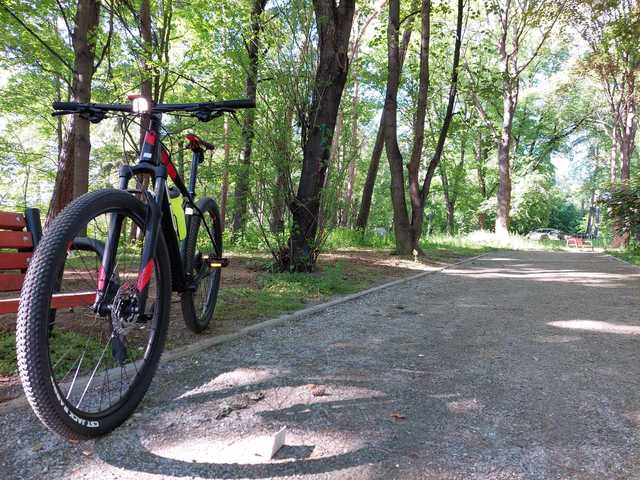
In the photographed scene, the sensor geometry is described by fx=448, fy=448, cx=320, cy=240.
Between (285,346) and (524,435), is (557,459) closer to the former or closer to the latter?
(524,435)

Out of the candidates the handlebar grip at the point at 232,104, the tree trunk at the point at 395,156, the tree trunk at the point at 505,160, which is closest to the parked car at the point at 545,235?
the tree trunk at the point at 505,160

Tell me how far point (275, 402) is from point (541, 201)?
33.9 meters

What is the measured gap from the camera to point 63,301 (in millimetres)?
2061

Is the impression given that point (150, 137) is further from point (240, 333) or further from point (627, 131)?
point (627, 131)

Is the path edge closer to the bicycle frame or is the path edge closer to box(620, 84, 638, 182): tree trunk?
the bicycle frame

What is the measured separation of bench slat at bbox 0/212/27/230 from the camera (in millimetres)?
2529

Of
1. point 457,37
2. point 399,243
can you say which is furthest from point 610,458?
point 457,37

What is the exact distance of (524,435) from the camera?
2.14m

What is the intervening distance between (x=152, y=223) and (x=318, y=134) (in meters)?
5.15

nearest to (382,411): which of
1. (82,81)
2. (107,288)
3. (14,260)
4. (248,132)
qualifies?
(107,288)

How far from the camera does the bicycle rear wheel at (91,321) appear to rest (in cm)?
167

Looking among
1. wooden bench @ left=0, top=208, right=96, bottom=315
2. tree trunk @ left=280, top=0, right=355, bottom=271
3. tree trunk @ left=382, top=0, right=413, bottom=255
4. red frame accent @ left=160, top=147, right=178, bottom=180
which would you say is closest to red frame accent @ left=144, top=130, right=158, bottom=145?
red frame accent @ left=160, top=147, right=178, bottom=180

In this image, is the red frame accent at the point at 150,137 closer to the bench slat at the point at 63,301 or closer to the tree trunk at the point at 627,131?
the bench slat at the point at 63,301

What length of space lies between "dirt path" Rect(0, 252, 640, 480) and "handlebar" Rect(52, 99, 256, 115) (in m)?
1.63
